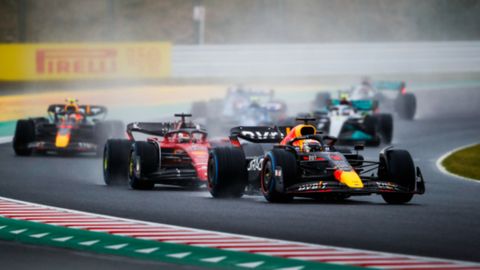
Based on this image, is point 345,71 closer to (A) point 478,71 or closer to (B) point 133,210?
(A) point 478,71

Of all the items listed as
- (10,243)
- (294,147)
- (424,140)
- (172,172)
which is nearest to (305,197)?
(294,147)

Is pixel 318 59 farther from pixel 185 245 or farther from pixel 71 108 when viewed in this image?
pixel 185 245

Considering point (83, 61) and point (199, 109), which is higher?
point (83, 61)

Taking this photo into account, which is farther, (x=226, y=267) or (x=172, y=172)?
(x=172, y=172)

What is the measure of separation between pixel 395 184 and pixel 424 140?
19379 mm

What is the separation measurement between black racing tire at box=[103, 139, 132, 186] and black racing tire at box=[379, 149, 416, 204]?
5.38 metres

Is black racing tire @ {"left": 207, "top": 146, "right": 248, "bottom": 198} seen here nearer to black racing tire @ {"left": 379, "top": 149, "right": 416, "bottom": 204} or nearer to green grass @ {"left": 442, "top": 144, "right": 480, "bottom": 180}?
black racing tire @ {"left": 379, "top": 149, "right": 416, "bottom": 204}

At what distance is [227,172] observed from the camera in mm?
18156

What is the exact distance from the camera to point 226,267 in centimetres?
1148

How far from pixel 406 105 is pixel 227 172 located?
2631 centimetres

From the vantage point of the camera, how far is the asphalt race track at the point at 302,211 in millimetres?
13513

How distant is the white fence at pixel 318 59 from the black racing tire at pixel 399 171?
35190 mm

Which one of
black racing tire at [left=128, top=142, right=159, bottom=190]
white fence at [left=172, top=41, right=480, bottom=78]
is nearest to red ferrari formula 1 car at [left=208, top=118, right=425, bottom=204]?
black racing tire at [left=128, top=142, right=159, bottom=190]

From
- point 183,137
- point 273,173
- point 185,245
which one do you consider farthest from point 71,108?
point 185,245
